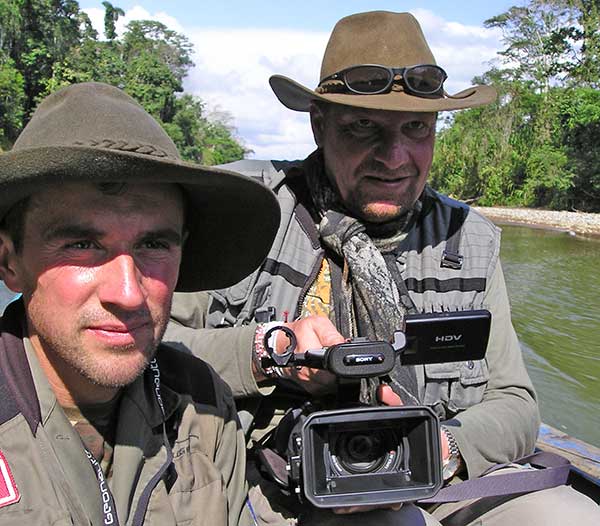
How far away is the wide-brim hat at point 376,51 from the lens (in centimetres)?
235

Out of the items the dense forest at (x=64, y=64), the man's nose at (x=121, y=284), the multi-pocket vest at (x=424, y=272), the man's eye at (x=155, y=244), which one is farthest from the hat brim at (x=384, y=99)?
the dense forest at (x=64, y=64)

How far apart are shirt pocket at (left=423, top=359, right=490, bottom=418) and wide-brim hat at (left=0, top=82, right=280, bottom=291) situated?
0.87 m

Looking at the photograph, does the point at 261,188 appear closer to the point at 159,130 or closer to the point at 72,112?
the point at 159,130

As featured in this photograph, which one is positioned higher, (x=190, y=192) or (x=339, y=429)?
(x=190, y=192)

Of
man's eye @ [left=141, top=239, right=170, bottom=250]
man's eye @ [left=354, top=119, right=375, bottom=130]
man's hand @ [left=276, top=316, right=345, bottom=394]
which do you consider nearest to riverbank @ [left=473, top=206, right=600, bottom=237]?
man's eye @ [left=354, top=119, right=375, bottom=130]

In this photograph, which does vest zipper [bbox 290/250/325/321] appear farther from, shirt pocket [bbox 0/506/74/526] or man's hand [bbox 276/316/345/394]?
shirt pocket [bbox 0/506/74/526]

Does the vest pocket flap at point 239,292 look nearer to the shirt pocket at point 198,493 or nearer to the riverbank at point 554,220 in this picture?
the shirt pocket at point 198,493

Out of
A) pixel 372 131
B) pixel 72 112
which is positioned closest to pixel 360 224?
pixel 372 131

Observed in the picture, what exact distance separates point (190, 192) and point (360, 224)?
944 millimetres

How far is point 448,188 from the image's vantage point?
32094 mm

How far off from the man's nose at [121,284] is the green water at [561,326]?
559 cm

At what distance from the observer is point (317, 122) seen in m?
2.60

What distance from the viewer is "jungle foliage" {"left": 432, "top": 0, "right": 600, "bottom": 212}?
85.7 ft

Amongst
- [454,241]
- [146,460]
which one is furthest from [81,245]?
[454,241]
